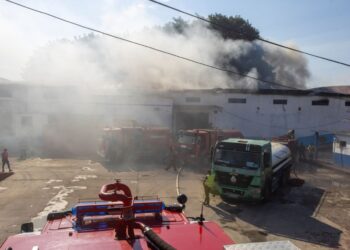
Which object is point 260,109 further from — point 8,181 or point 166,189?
point 8,181

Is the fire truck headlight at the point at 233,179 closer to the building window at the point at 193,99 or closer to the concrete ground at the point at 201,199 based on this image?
the concrete ground at the point at 201,199

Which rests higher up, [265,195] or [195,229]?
[195,229]

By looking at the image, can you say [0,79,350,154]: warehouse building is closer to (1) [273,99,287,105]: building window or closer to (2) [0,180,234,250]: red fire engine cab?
(1) [273,99,287,105]: building window

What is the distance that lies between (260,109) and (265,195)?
2006 centimetres

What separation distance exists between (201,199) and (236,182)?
199 cm

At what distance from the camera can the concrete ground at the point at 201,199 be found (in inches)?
390

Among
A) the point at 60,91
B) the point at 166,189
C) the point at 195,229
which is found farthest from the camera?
the point at 60,91

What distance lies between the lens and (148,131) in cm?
2262

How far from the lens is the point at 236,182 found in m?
12.0

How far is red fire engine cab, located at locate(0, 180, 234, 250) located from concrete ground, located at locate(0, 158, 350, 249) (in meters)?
5.57

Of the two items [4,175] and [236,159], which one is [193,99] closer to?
[4,175]

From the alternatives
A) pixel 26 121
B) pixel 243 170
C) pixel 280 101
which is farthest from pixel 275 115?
pixel 26 121

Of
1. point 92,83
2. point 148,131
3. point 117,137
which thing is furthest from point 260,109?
point 92,83

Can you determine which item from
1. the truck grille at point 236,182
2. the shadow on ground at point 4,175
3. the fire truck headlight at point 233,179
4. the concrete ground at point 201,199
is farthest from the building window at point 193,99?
the fire truck headlight at point 233,179
